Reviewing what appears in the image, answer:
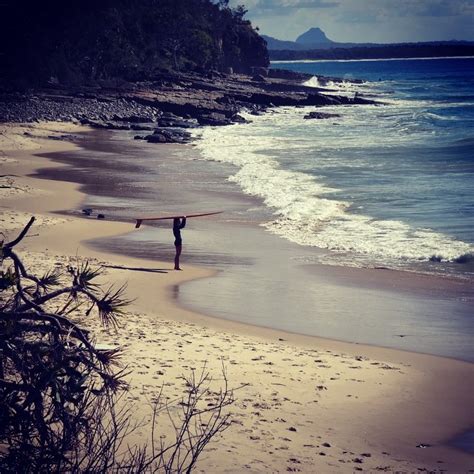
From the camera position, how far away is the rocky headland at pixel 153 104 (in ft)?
159

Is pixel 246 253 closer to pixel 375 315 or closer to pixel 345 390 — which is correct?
pixel 375 315

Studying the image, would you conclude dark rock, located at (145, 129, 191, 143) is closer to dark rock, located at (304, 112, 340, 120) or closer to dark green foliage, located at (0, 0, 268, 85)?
dark rock, located at (304, 112, 340, 120)

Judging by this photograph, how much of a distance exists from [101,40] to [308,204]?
5149 centimetres

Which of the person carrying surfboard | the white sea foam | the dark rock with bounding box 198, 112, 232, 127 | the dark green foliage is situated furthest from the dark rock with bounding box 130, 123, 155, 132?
the person carrying surfboard

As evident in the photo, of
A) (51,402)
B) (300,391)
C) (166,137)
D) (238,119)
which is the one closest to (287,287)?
(300,391)

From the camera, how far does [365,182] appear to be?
30.6 meters

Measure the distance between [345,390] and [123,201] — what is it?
15.5 meters

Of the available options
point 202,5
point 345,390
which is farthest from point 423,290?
point 202,5

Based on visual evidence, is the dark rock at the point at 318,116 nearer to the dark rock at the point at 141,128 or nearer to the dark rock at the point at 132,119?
the dark rock at the point at 132,119

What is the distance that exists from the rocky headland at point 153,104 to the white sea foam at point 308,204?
385cm

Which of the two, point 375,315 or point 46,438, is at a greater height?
point 46,438

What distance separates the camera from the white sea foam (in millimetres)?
19438

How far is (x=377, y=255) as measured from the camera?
61.4 feet

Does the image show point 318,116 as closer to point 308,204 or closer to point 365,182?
point 365,182
